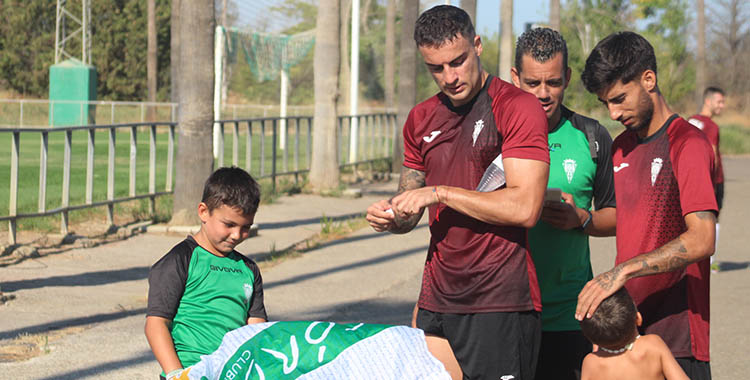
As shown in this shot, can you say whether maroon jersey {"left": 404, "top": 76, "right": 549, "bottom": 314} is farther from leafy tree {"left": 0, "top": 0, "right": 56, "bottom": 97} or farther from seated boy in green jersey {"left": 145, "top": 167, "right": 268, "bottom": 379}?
leafy tree {"left": 0, "top": 0, "right": 56, "bottom": 97}

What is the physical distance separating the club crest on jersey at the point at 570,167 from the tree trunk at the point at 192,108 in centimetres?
830

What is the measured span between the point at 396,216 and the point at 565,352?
1.17 m

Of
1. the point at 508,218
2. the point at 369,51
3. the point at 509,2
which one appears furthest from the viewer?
the point at 369,51

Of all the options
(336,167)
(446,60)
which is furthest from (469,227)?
(336,167)

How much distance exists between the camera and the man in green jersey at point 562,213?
412 cm

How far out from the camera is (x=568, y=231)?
4172mm

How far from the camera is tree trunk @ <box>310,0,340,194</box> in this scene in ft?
59.1

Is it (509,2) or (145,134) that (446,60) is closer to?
(509,2)

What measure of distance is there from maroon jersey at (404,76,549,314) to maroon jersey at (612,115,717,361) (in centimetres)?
44

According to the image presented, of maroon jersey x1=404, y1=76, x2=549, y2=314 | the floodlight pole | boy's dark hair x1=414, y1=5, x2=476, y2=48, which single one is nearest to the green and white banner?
maroon jersey x1=404, y1=76, x2=549, y2=314

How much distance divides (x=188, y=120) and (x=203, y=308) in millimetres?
8536

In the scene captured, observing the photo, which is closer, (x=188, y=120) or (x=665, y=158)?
(x=665, y=158)

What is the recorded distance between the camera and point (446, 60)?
135 inches

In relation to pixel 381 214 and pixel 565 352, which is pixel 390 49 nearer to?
pixel 565 352
